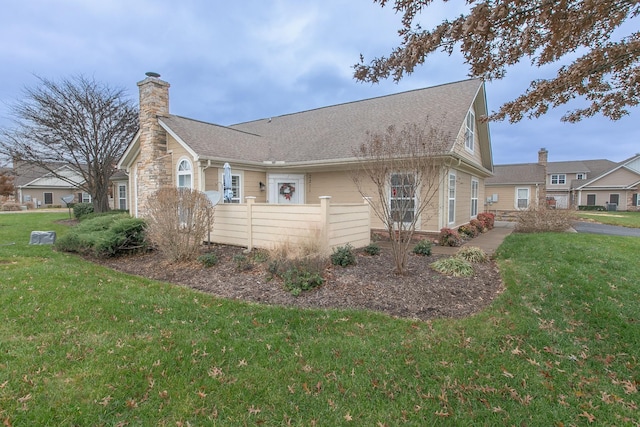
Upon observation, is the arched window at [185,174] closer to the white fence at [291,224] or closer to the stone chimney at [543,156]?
the white fence at [291,224]

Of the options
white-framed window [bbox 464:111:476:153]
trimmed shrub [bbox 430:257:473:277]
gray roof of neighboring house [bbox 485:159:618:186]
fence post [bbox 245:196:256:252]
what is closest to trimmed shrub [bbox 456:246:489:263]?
trimmed shrub [bbox 430:257:473:277]

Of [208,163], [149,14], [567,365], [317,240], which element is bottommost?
[567,365]

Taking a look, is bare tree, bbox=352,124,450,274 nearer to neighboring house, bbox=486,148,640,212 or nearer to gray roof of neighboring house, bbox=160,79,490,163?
gray roof of neighboring house, bbox=160,79,490,163

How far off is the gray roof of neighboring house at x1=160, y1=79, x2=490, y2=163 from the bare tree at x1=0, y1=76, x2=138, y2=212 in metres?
8.13

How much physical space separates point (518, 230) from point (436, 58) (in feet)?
40.2

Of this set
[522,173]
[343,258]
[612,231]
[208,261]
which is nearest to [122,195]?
[208,261]

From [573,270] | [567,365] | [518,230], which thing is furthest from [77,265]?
[518,230]

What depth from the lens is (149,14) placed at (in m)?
8.64

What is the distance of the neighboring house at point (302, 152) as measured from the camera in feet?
34.2

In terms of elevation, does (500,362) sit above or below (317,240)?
below

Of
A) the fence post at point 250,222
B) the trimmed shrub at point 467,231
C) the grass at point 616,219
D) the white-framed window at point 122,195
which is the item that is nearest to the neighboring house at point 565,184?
the grass at point 616,219

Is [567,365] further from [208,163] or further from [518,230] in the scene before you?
[518,230]

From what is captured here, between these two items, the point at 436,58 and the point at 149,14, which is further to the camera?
the point at 149,14

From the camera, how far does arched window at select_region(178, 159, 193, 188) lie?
34.6ft
